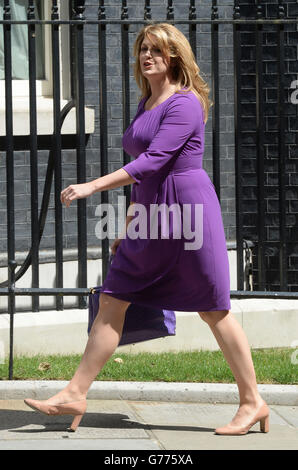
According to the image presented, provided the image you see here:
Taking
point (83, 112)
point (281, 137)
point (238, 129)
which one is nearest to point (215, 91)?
point (238, 129)

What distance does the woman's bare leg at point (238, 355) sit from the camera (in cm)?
547

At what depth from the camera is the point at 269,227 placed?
338 inches

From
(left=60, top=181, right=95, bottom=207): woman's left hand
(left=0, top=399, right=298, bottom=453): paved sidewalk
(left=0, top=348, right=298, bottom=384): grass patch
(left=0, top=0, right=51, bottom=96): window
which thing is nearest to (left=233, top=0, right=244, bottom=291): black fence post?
(left=0, top=348, right=298, bottom=384): grass patch

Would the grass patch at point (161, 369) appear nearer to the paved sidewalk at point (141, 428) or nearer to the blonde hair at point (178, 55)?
the paved sidewalk at point (141, 428)

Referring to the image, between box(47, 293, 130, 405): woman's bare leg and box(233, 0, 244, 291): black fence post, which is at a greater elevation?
box(233, 0, 244, 291): black fence post

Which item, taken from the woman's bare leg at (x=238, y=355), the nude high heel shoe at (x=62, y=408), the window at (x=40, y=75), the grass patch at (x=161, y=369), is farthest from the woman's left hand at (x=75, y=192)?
the window at (x=40, y=75)

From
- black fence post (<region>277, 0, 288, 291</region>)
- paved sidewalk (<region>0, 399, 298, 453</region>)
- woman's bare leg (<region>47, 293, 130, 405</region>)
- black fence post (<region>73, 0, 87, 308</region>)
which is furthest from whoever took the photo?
black fence post (<region>277, 0, 288, 291</region>)

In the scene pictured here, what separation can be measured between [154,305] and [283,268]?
2.09 meters

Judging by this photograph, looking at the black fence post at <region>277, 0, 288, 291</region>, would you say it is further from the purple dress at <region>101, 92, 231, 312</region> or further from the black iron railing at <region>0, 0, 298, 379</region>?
the purple dress at <region>101, 92, 231, 312</region>

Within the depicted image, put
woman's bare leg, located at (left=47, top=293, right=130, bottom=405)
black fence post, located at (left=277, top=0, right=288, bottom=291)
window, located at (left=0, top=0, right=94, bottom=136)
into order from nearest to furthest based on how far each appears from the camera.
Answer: woman's bare leg, located at (left=47, top=293, right=130, bottom=405)
black fence post, located at (left=277, top=0, right=288, bottom=291)
window, located at (left=0, top=0, right=94, bottom=136)

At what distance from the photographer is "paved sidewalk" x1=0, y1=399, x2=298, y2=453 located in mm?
5359

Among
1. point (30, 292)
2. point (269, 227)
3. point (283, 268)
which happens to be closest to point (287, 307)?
point (283, 268)

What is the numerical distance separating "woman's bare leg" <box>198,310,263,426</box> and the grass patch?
0.88 m

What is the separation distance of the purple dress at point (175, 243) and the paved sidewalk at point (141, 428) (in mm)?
638
